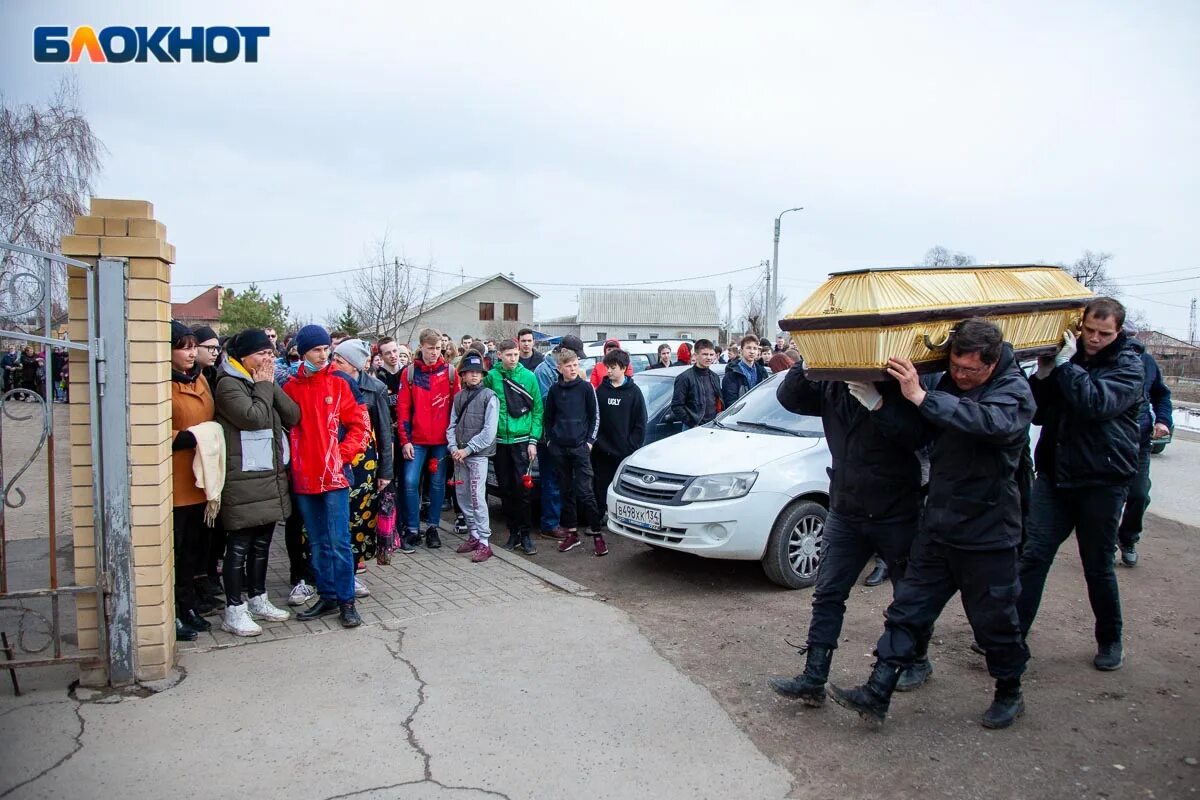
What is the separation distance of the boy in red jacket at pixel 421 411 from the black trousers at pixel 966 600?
14.5 ft

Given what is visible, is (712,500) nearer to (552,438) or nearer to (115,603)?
(552,438)

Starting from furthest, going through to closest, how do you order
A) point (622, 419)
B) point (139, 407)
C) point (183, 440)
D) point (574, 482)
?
1. point (622, 419)
2. point (574, 482)
3. point (183, 440)
4. point (139, 407)

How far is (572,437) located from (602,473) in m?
0.74

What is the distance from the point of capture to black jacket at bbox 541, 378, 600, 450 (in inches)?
290

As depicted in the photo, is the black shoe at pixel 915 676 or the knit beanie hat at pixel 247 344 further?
the knit beanie hat at pixel 247 344

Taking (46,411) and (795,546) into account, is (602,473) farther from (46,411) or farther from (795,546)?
(46,411)

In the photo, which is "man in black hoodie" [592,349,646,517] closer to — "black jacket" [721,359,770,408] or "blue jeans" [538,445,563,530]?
"blue jeans" [538,445,563,530]

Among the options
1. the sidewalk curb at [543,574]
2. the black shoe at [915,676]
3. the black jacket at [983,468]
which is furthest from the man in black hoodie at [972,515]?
the sidewalk curb at [543,574]

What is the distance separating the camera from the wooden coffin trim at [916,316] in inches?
136

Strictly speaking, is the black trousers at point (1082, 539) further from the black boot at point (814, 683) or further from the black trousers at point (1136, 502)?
the black trousers at point (1136, 502)

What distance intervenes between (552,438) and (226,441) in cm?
315

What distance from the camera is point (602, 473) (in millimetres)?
7934

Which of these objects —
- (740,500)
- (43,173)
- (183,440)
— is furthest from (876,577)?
(43,173)

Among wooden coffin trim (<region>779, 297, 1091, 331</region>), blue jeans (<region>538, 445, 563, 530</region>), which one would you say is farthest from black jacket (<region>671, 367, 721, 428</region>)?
wooden coffin trim (<region>779, 297, 1091, 331</region>)
